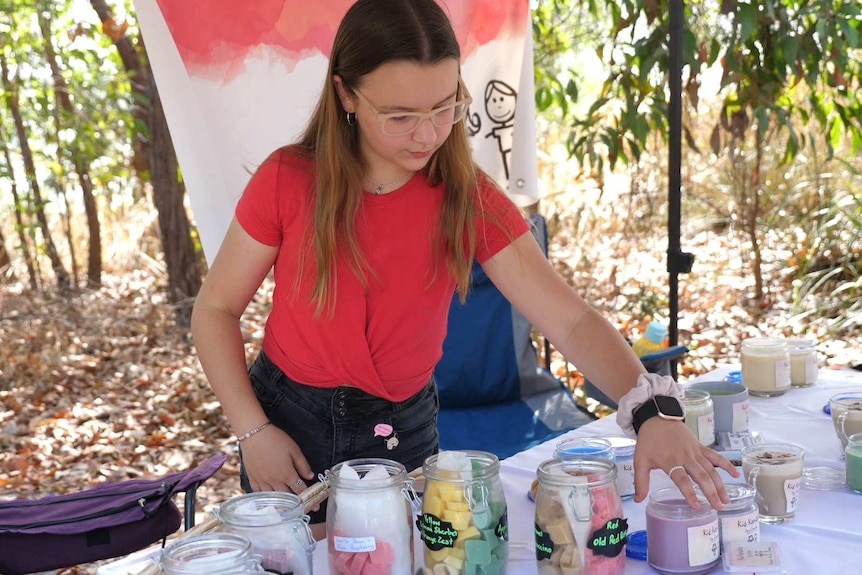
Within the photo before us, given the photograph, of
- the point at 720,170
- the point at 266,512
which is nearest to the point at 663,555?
the point at 266,512

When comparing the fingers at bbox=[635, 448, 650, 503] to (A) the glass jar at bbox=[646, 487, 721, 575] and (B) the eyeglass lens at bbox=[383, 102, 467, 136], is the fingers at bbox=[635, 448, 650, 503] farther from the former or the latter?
(B) the eyeglass lens at bbox=[383, 102, 467, 136]

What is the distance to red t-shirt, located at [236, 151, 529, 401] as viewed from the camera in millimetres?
1601

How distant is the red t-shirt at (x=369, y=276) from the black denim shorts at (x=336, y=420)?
0.09 feet

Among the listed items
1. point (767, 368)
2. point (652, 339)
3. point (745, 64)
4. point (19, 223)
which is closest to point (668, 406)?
point (767, 368)

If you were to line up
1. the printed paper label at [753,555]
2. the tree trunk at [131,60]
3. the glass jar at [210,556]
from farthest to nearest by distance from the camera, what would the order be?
1. the tree trunk at [131,60]
2. the printed paper label at [753,555]
3. the glass jar at [210,556]

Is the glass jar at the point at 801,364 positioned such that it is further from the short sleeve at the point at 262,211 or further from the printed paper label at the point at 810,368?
the short sleeve at the point at 262,211

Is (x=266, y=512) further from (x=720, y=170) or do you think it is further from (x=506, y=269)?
(x=720, y=170)

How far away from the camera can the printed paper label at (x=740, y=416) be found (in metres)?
1.70

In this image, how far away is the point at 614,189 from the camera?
6.58 m

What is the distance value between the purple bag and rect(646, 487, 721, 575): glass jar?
0.97 meters

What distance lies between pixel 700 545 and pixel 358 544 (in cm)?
43

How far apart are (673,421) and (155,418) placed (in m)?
3.40

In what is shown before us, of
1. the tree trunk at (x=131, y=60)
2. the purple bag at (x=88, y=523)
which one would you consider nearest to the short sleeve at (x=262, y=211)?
the purple bag at (x=88, y=523)

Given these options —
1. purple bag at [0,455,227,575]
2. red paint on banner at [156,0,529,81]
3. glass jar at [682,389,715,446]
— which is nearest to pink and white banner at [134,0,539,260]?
red paint on banner at [156,0,529,81]
